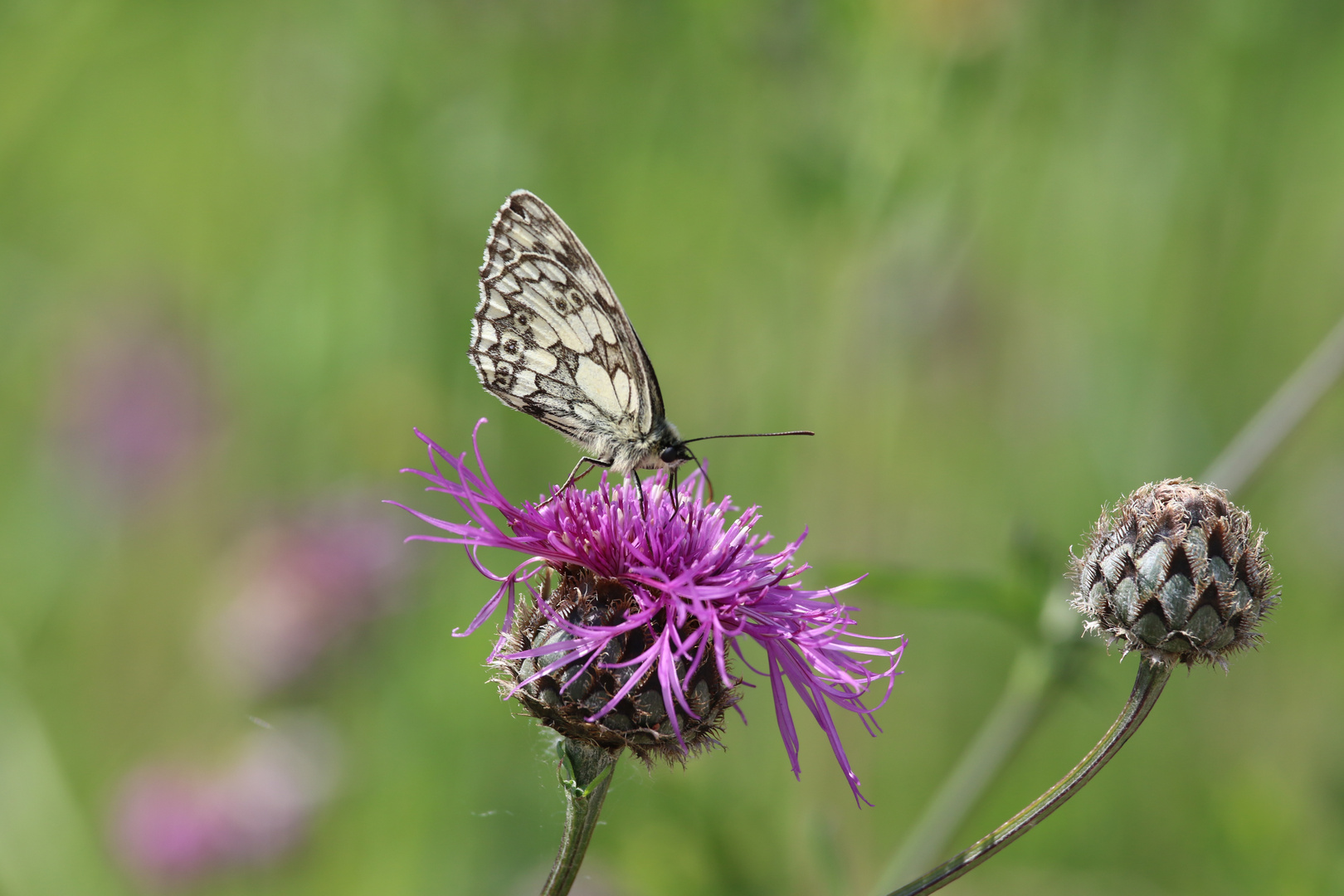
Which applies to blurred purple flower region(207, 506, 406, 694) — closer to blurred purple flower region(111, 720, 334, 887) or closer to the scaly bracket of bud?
blurred purple flower region(111, 720, 334, 887)

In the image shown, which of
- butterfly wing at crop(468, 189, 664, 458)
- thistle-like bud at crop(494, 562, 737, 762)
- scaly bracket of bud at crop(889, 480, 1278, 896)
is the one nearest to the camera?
scaly bracket of bud at crop(889, 480, 1278, 896)

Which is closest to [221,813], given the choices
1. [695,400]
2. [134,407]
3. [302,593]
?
[302,593]

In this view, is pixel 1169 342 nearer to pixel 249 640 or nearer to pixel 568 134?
pixel 568 134

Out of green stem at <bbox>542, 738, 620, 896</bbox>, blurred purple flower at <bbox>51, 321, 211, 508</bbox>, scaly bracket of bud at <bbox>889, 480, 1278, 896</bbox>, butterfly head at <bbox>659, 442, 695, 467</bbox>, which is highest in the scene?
scaly bracket of bud at <bbox>889, 480, 1278, 896</bbox>

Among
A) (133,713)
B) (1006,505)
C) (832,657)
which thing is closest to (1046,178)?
(1006,505)

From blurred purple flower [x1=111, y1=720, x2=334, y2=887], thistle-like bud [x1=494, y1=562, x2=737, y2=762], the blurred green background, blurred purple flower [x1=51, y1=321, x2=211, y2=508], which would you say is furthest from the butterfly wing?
blurred purple flower [x1=51, y1=321, x2=211, y2=508]

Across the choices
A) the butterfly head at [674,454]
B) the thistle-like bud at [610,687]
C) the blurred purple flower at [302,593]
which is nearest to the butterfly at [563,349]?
the butterfly head at [674,454]
